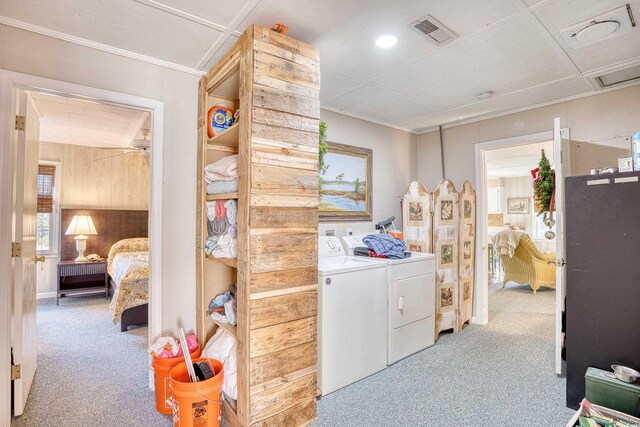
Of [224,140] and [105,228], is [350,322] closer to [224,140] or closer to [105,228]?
[224,140]

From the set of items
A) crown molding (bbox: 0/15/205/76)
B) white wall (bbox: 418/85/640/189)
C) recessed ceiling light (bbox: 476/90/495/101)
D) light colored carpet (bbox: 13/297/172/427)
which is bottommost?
light colored carpet (bbox: 13/297/172/427)

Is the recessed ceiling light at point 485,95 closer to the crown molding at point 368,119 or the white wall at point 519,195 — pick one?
the crown molding at point 368,119

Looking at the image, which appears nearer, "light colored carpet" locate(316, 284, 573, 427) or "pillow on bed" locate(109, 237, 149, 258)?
"light colored carpet" locate(316, 284, 573, 427)

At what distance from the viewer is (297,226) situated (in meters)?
1.91

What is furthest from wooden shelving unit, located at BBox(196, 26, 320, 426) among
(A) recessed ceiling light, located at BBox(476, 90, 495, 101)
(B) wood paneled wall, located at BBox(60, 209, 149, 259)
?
(B) wood paneled wall, located at BBox(60, 209, 149, 259)

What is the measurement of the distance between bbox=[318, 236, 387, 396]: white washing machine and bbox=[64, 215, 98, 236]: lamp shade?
4.36 meters

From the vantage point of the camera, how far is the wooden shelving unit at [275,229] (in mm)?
1745

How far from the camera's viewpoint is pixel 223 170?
2.11m

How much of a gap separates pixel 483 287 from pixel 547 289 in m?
2.86

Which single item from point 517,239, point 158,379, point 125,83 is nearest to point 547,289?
point 517,239

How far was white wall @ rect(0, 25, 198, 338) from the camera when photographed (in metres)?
2.23

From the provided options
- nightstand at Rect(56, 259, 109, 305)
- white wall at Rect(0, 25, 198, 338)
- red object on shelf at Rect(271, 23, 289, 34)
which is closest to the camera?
red object on shelf at Rect(271, 23, 289, 34)

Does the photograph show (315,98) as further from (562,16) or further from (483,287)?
(483,287)

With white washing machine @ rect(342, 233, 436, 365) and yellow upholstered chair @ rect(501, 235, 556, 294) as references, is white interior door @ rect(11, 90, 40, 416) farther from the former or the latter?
yellow upholstered chair @ rect(501, 235, 556, 294)
